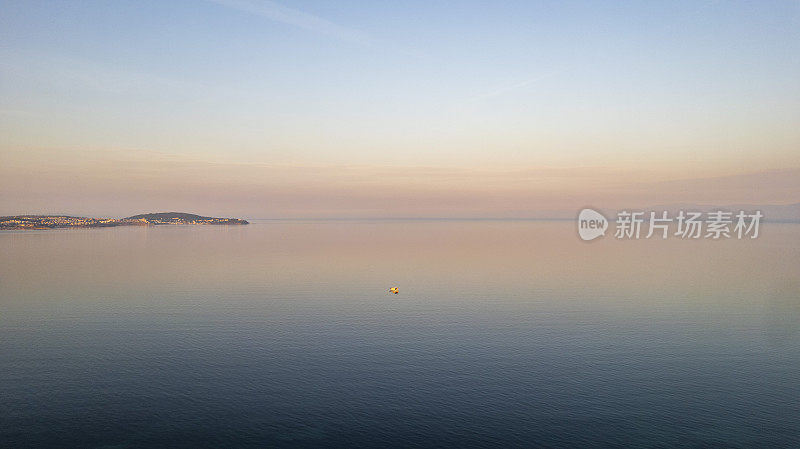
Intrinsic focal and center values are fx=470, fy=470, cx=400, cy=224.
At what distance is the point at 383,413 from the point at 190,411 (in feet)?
71.4

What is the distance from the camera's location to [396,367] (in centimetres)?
6681

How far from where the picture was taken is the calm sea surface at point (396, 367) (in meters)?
49.2

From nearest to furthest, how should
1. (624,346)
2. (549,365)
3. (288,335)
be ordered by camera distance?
(549,365) → (624,346) → (288,335)

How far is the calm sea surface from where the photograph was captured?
4919cm

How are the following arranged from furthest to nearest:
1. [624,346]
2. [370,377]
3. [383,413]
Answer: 1. [624,346]
2. [370,377]
3. [383,413]

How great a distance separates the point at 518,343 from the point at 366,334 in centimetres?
2620

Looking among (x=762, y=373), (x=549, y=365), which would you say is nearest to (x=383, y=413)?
(x=549, y=365)

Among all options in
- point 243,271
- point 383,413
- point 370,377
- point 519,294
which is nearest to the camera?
point 383,413

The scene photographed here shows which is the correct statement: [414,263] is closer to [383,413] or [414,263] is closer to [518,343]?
[518,343]

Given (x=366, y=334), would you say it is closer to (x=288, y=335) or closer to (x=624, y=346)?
(x=288, y=335)

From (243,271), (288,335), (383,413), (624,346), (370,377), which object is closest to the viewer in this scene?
(383,413)

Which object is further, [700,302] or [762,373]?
[700,302]

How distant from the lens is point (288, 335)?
270 feet

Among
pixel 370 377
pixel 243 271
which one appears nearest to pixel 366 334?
pixel 370 377
